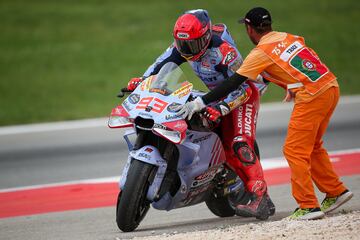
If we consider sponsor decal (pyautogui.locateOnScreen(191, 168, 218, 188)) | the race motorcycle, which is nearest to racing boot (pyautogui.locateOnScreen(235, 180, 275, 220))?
the race motorcycle

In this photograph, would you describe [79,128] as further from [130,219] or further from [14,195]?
[130,219]

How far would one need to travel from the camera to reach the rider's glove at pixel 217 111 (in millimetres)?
8172

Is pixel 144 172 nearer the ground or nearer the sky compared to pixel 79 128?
nearer the sky

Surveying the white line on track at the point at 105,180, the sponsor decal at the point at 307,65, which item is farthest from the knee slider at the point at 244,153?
the white line on track at the point at 105,180

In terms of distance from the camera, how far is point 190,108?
8117 millimetres

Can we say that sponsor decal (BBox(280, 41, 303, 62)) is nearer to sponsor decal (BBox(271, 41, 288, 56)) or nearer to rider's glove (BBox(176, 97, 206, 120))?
sponsor decal (BBox(271, 41, 288, 56))

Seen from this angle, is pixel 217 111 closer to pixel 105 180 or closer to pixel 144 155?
pixel 144 155

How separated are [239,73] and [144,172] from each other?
49.4 inches

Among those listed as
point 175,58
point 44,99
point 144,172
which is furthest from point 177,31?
point 44,99

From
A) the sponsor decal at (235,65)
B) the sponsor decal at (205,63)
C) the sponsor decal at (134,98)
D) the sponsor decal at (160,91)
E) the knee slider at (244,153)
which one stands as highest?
the sponsor decal at (235,65)

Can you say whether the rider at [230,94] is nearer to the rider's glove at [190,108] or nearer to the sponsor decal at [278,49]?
the rider's glove at [190,108]

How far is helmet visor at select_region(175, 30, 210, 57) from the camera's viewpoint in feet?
27.7

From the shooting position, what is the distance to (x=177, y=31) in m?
8.41

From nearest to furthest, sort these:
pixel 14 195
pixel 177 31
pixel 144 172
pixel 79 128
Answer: pixel 144 172, pixel 177 31, pixel 14 195, pixel 79 128
